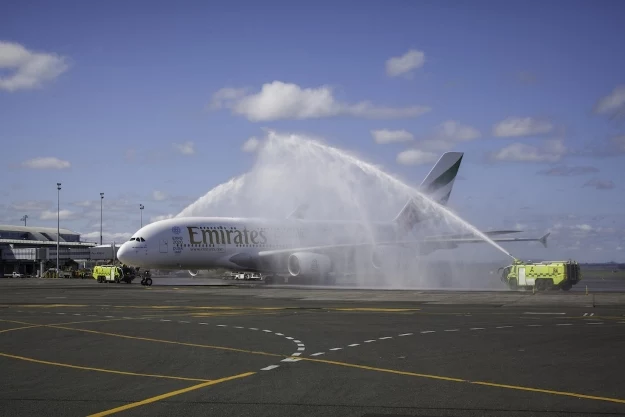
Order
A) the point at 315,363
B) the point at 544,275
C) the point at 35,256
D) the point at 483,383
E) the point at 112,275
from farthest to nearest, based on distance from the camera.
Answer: the point at 35,256 < the point at 112,275 < the point at 544,275 < the point at 315,363 < the point at 483,383

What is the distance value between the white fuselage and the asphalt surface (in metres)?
35.3

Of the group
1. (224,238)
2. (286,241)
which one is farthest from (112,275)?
Result: (286,241)

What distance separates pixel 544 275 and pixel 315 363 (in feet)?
130

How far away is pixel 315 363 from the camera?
15883mm

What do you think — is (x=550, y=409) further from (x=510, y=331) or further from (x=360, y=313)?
(x=360, y=313)

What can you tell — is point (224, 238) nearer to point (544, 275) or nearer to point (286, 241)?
point (286, 241)

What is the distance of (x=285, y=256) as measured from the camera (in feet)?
232

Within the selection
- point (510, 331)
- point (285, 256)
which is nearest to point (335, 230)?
point (285, 256)

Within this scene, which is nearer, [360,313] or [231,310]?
[360,313]

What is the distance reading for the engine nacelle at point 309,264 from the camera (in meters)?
65.8

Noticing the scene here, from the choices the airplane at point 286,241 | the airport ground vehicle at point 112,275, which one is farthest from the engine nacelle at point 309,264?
the airport ground vehicle at point 112,275

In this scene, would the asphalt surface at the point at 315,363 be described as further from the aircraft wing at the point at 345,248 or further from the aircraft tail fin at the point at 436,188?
the aircraft tail fin at the point at 436,188

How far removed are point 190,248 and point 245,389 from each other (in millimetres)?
54751

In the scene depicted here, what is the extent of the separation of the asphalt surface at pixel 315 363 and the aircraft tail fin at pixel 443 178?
40.0m
